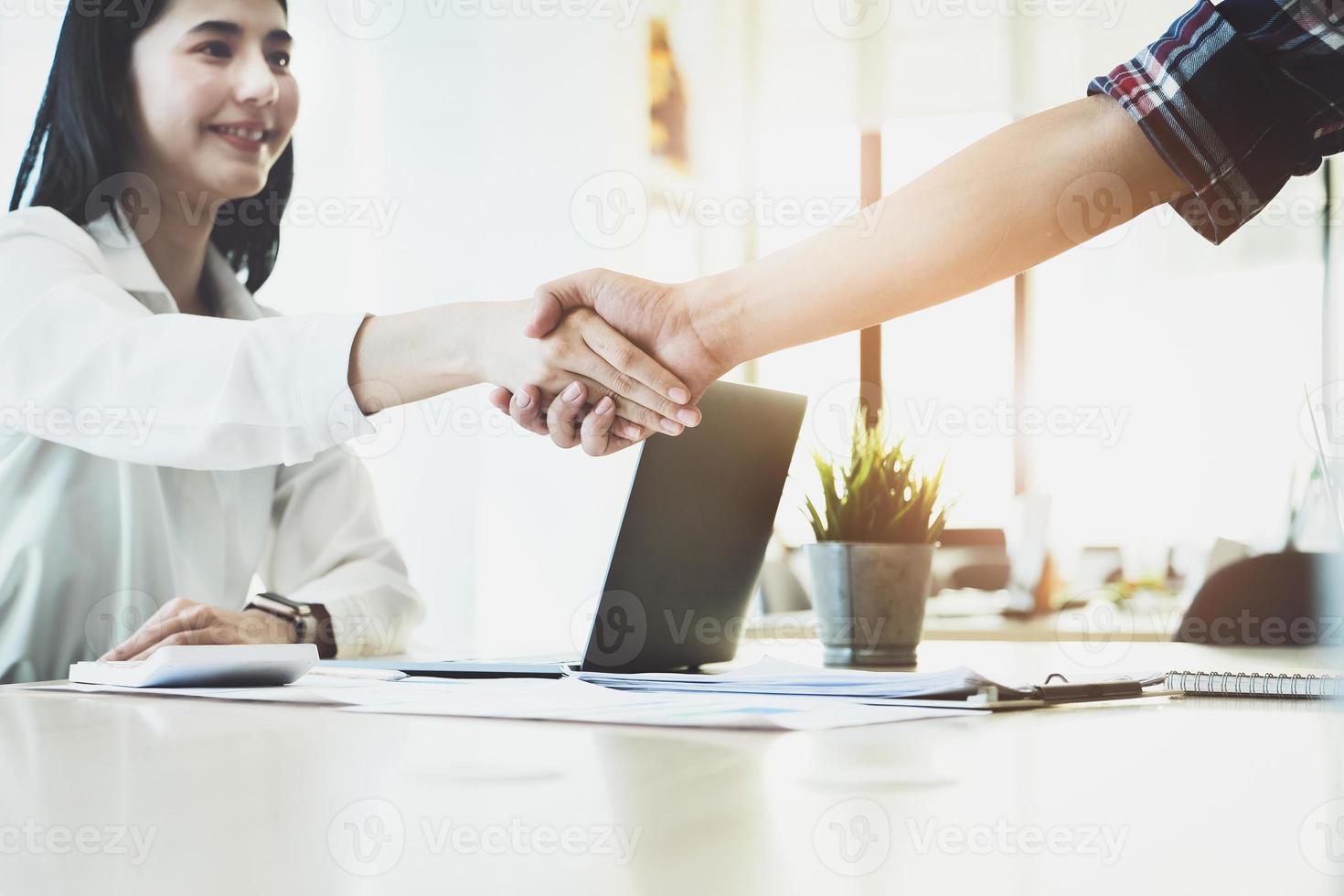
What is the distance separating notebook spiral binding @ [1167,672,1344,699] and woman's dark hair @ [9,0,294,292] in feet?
5.36

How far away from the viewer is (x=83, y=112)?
1.75m

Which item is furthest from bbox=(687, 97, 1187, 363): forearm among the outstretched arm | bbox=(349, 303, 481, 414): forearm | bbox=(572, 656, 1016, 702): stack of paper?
bbox=(572, 656, 1016, 702): stack of paper

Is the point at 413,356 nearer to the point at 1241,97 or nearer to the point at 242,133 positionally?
the point at 242,133

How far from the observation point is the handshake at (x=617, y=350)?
1.48 metres

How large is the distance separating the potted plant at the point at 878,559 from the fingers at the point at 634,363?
25 cm

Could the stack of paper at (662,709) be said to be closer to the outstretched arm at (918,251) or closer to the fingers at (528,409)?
the outstretched arm at (918,251)

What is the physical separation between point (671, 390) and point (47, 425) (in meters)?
0.85

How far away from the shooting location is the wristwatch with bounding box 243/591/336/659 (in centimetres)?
130

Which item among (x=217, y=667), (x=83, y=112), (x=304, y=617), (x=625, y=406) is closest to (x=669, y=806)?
(x=217, y=667)

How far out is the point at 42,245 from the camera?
161 cm

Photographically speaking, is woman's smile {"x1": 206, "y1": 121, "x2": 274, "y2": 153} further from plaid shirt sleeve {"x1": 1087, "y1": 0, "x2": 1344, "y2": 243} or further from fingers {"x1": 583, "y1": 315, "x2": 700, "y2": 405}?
plaid shirt sleeve {"x1": 1087, "y1": 0, "x2": 1344, "y2": 243}

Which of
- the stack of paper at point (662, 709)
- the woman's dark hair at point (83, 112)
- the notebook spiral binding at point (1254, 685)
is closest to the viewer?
the stack of paper at point (662, 709)

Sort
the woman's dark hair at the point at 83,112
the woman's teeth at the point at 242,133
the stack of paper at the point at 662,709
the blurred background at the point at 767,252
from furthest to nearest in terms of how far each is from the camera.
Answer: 1. the blurred background at the point at 767,252
2. the woman's teeth at the point at 242,133
3. the woman's dark hair at the point at 83,112
4. the stack of paper at the point at 662,709

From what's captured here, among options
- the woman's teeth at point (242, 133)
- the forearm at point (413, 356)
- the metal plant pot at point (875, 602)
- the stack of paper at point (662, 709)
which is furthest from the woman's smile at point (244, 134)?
the stack of paper at point (662, 709)
